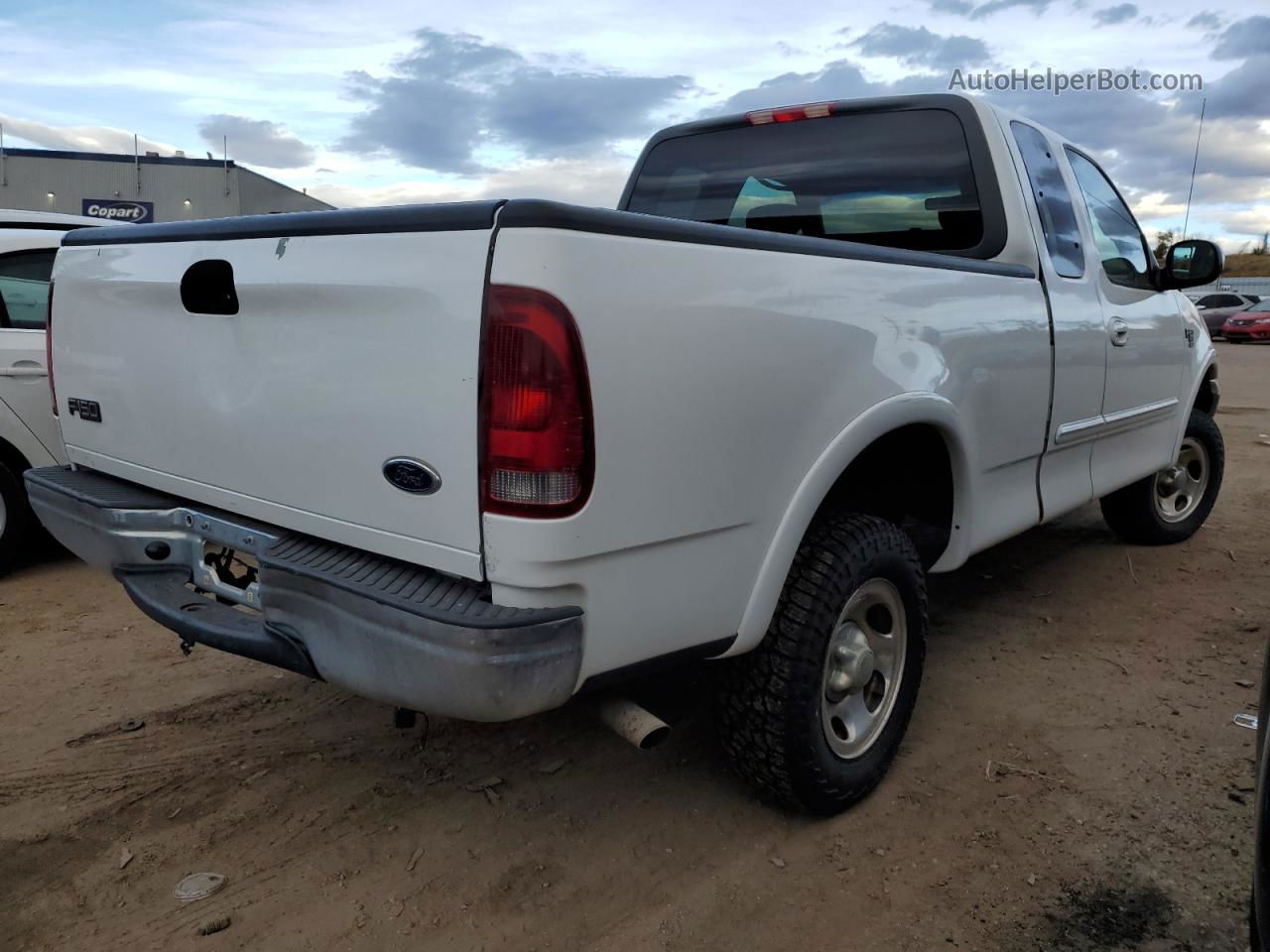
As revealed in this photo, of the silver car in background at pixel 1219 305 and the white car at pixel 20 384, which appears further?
the silver car in background at pixel 1219 305

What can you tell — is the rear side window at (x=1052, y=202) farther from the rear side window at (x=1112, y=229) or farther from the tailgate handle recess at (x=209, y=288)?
the tailgate handle recess at (x=209, y=288)

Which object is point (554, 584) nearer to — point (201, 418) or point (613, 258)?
point (613, 258)

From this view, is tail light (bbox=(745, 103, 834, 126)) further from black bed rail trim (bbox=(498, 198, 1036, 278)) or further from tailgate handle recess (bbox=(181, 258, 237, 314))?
tailgate handle recess (bbox=(181, 258, 237, 314))

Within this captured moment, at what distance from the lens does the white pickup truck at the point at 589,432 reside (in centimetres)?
177

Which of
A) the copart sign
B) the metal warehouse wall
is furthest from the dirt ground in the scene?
the copart sign

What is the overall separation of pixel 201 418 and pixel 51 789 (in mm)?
1238

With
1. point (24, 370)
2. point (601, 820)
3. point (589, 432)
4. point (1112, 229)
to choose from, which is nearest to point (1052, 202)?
point (1112, 229)

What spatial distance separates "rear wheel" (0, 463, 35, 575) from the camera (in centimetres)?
459

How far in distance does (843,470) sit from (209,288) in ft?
5.30

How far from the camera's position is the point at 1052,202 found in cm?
361

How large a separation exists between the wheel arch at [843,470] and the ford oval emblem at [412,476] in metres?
0.76

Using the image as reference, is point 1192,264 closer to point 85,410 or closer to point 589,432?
point 589,432

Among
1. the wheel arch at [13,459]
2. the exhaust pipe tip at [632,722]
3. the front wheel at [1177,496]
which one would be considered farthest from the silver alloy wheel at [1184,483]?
the wheel arch at [13,459]

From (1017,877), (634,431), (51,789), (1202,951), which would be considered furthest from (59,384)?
(1202,951)
